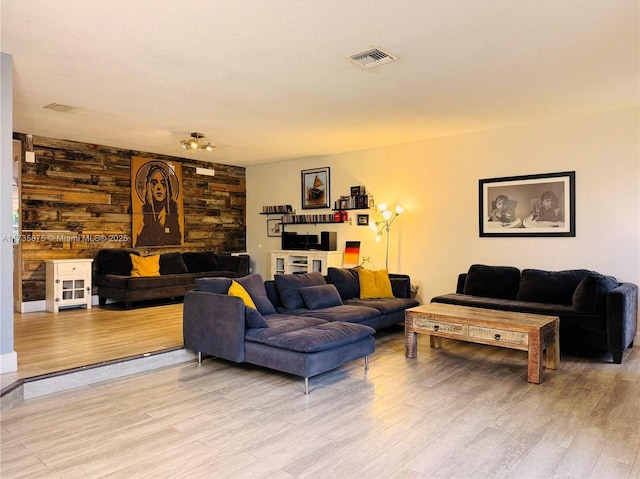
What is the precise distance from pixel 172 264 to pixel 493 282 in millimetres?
5116

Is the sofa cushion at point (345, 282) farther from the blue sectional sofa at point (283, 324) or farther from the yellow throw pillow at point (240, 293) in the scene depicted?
the yellow throw pillow at point (240, 293)

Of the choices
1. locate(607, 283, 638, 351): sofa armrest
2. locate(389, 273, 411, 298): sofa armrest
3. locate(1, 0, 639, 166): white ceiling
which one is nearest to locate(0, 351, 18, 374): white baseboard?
locate(1, 0, 639, 166): white ceiling

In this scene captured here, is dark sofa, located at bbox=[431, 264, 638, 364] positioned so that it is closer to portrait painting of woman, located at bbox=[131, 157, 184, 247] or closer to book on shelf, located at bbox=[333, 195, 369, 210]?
book on shelf, located at bbox=[333, 195, 369, 210]

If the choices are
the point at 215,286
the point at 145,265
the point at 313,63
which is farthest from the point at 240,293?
the point at 145,265

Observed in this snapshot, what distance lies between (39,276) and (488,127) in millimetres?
6668

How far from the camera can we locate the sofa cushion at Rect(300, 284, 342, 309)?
502cm

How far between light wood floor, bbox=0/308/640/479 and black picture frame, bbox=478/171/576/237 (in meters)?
1.92

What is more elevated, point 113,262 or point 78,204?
point 78,204

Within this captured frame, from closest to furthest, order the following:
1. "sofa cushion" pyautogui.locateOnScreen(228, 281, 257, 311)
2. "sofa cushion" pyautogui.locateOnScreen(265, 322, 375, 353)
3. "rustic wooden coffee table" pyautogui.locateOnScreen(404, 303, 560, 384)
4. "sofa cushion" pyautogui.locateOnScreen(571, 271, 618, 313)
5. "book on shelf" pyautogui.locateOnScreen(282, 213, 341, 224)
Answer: "sofa cushion" pyautogui.locateOnScreen(265, 322, 375, 353), "rustic wooden coffee table" pyautogui.locateOnScreen(404, 303, 560, 384), "sofa cushion" pyautogui.locateOnScreen(228, 281, 257, 311), "sofa cushion" pyautogui.locateOnScreen(571, 271, 618, 313), "book on shelf" pyautogui.locateOnScreen(282, 213, 341, 224)

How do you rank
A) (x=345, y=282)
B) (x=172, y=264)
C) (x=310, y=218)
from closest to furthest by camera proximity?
(x=345, y=282) < (x=172, y=264) < (x=310, y=218)

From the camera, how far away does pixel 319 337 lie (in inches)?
146

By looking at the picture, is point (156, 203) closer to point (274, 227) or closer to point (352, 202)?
point (274, 227)

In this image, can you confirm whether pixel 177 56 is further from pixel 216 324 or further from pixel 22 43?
pixel 216 324

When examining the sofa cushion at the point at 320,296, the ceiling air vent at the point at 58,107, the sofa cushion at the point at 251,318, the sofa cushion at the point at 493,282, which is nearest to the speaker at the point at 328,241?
the sofa cushion at the point at 320,296
